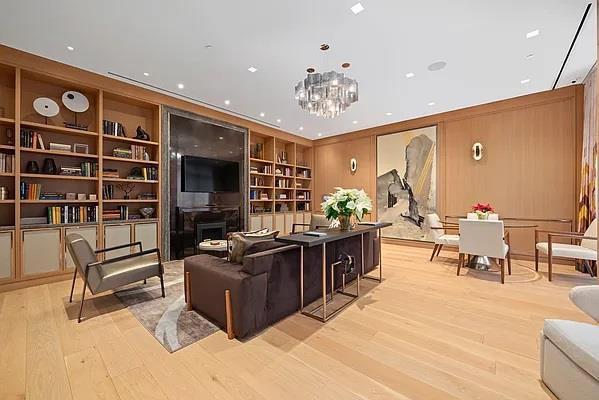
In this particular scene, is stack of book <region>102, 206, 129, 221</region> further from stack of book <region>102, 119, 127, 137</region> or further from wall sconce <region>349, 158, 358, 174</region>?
wall sconce <region>349, 158, 358, 174</region>

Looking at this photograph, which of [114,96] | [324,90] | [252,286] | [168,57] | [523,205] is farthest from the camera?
[523,205]

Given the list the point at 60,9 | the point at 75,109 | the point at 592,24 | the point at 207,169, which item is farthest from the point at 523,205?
the point at 75,109

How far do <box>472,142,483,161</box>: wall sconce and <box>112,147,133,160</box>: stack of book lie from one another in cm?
658

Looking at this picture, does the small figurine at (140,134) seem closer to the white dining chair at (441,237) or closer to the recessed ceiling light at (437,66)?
the recessed ceiling light at (437,66)

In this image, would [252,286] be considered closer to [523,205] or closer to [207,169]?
[207,169]

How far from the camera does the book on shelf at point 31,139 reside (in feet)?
11.4

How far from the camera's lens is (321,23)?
270 centimetres

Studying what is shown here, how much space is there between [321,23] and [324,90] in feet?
2.28

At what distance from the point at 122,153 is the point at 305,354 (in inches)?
172

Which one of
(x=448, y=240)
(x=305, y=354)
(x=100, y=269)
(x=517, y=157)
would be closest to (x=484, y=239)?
(x=448, y=240)

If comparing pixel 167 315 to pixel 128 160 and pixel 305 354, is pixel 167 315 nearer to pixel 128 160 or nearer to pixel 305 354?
pixel 305 354

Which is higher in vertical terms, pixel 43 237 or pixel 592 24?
pixel 592 24

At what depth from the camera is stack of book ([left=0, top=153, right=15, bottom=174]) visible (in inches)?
130

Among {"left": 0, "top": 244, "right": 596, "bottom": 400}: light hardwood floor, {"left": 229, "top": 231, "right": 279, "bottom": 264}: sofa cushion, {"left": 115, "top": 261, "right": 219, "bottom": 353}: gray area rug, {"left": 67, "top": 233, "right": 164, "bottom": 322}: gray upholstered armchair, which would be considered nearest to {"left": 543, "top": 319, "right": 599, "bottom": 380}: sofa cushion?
{"left": 0, "top": 244, "right": 596, "bottom": 400}: light hardwood floor
